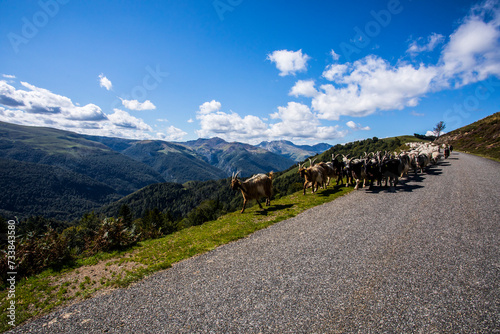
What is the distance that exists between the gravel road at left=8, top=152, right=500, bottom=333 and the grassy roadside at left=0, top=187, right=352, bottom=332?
2.36 ft

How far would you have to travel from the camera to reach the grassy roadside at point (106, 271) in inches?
326

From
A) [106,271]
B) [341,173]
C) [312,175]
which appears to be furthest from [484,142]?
[106,271]

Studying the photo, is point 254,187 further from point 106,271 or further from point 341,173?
point 341,173

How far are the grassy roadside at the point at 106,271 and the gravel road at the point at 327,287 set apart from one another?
28.4 inches

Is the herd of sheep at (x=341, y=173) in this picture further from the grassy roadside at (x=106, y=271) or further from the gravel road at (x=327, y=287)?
the gravel road at (x=327, y=287)

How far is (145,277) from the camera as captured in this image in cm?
965

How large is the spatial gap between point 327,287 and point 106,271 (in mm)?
10842

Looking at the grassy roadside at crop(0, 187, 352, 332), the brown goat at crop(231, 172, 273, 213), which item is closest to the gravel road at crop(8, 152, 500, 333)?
the grassy roadside at crop(0, 187, 352, 332)

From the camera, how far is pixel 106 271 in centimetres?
1088

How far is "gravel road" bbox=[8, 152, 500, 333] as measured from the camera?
249 inches

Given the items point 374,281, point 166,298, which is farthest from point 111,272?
point 374,281

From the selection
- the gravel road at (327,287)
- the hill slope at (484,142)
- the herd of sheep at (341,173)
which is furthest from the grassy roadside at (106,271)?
the hill slope at (484,142)

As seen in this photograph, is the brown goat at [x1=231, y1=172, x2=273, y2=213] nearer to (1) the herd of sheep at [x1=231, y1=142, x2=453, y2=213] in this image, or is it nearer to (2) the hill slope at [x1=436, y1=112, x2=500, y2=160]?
(1) the herd of sheep at [x1=231, y1=142, x2=453, y2=213]

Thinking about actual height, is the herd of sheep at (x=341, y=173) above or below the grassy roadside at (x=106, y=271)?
above
